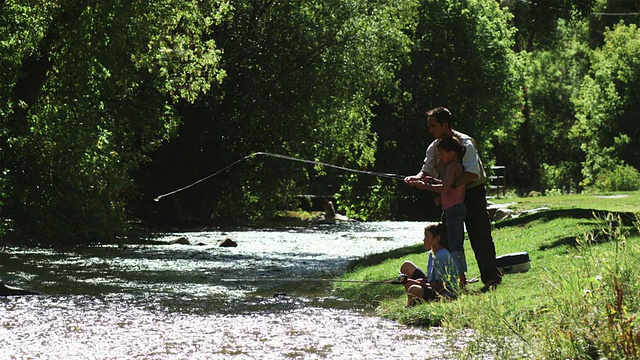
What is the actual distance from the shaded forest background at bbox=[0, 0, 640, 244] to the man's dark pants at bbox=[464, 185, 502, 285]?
35.3 feet

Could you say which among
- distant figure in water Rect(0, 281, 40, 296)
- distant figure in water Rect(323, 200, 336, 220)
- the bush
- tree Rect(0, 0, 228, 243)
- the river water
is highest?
tree Rect(0, 0, 228, 243)

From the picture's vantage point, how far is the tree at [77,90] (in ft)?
68.8

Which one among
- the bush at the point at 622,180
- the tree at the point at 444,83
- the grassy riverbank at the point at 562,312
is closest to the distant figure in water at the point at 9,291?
the grassy riverbank at the point at 562,312

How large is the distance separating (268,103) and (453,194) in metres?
24.1

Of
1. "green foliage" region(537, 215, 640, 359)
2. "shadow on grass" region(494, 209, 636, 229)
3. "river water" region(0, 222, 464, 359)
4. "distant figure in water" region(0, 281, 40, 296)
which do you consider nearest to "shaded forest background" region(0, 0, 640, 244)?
"river water" region(0, 222, 464, 359)

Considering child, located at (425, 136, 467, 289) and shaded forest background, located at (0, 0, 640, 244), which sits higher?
shaded forest background, located at (0, 0, 640, 244)

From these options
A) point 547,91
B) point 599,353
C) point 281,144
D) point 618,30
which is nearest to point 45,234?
point 281,144

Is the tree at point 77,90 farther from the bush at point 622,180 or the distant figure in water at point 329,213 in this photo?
the bush at point 622,180

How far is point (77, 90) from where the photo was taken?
22516 mm

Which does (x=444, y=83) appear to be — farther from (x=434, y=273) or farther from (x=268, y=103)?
(x=434, y=273)

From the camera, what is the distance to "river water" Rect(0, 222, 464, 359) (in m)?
10.1

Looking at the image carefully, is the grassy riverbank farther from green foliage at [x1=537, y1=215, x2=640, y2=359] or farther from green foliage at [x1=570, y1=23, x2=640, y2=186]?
green foliage at [x1=570, y1=23, x2=640, y2=186]

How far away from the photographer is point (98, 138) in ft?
78.7

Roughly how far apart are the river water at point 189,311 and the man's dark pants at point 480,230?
4.82ft
